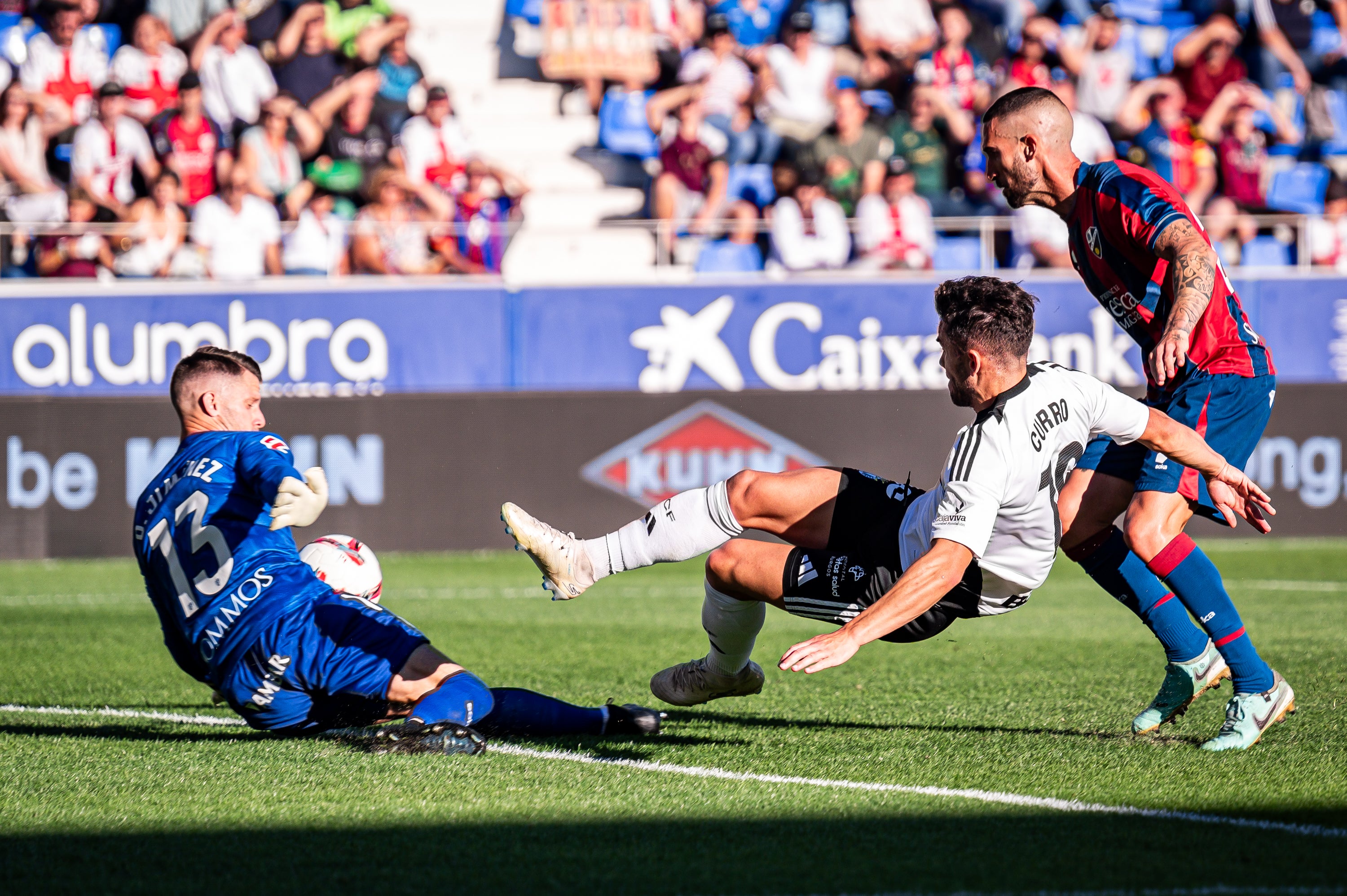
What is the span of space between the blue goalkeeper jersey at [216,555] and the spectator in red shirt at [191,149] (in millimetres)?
11090

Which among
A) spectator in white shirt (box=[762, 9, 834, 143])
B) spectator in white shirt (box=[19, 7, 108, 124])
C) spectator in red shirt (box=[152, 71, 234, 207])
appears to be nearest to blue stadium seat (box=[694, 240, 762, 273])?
spectator in white shirt (box=[762, 9, 834, 143])

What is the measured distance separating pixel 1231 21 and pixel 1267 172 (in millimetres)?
2156

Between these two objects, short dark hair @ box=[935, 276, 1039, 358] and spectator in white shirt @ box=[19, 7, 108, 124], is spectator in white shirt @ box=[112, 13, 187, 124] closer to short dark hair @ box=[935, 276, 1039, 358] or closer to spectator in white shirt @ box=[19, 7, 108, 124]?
spectator in white shirt @ box=[19, 7, 108, 124]

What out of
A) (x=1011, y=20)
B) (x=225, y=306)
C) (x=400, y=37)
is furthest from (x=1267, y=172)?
(x=225, y=306)

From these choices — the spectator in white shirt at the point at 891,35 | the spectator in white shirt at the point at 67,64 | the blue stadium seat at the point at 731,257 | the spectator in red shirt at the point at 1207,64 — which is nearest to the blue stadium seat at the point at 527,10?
the spectator in white shirt at the point at 891,35

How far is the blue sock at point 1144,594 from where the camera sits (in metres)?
5.04

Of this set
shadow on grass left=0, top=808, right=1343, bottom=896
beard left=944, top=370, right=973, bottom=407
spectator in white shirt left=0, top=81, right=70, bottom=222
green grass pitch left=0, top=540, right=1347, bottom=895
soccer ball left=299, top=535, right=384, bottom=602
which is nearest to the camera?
shadow on grass left=0, top=808, right=1343, bottom=896

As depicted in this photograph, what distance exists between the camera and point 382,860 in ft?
10.9

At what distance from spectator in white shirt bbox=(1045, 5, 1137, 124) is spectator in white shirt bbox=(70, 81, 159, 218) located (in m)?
9.89

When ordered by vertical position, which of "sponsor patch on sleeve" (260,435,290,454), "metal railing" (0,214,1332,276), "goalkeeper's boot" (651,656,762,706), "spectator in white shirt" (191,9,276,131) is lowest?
"goalkeeper's boot" (651,656,762,706)

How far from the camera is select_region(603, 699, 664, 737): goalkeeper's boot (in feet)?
16.5

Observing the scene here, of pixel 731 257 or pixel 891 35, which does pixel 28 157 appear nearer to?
pixel 731 257

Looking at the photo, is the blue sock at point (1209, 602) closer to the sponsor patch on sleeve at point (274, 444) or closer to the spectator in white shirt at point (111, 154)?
the sponsor patch on sleeve at point (274, 444)

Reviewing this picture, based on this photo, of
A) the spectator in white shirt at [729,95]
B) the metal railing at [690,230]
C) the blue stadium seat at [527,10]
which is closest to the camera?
the metal railing at [690,230]
